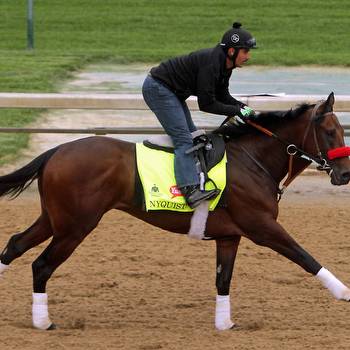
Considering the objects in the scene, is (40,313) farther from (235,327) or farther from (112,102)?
(112,102)

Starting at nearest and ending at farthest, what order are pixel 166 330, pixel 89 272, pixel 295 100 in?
pixel 166 330
pixel 89 272
pixel 295 100

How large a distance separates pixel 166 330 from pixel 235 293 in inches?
46.0

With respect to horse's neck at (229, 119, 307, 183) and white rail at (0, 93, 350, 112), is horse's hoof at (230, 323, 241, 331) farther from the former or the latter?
white rail at (0, 93, 350, 112)

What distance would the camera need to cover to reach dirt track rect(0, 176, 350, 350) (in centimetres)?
706

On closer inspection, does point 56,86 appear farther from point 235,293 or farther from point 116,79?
point 235,293

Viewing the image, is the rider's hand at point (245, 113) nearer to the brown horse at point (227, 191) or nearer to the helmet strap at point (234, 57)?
the brown horse at point (227, 191)

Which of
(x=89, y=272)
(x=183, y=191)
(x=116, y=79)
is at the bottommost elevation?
(x=116, y=79)

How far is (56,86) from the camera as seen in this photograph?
59.1ft

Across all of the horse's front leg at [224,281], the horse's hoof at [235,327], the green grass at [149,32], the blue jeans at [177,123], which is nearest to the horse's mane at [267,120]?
the blue jeans at [177,123]

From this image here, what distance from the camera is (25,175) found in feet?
24.6

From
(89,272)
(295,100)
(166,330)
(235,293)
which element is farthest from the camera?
(295,100)

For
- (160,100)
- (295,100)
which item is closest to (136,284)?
(160,100)

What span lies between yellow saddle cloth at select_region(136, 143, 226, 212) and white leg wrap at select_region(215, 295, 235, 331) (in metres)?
0.69

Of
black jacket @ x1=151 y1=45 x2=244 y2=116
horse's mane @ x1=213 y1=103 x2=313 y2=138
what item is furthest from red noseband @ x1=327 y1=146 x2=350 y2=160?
black jacket @ x1=151 y1=45 x2=244 y2=116
